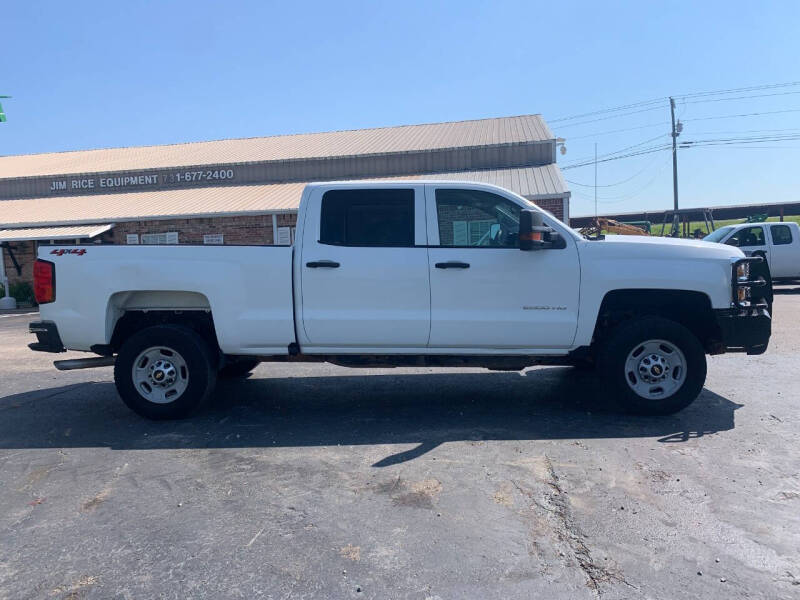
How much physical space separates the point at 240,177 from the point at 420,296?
21.6 metres

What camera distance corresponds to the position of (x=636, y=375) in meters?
5.58

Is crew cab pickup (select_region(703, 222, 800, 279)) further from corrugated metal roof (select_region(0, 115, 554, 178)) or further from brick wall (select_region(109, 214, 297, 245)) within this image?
brick wall (select_region(109, 214, 297, 245))

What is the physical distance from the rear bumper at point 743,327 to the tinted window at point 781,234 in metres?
12.3

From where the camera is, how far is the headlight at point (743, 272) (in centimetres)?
551

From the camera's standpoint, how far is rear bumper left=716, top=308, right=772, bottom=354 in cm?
551

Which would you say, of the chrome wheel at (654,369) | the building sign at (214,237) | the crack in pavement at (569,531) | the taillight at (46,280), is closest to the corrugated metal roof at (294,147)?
the building sign at (214,237)

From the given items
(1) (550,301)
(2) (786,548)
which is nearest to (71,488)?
(1) (550,301)

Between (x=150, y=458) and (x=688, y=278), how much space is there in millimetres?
4668

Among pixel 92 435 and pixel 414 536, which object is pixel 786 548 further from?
pixel 92 435

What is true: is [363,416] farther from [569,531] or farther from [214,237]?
[214,237]

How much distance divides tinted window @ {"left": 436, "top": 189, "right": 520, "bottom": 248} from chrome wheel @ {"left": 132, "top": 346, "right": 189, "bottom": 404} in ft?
8.77

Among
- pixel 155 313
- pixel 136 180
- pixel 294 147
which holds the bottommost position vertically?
pixel 155 313

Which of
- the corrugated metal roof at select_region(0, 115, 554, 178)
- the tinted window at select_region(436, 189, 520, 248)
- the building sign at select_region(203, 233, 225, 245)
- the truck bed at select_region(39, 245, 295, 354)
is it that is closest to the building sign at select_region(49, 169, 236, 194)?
the corrugated metal roof at select_region(0, 115, 554, 178)

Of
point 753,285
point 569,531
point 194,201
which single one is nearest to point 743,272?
point 753,285
